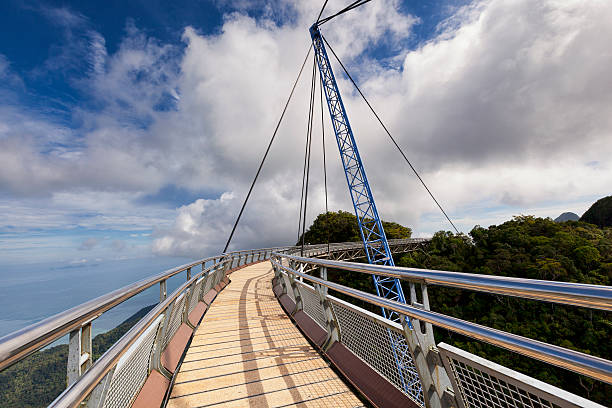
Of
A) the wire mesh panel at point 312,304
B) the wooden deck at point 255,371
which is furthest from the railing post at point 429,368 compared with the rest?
the wire mesh panel at point 312,304

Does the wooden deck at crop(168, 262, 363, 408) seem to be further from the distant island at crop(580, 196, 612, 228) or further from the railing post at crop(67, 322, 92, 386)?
the distant island at crop(580, 196, 612, 228)

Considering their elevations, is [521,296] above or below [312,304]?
above

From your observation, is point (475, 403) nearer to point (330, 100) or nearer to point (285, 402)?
point (285, 402)

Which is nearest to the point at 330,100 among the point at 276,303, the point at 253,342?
the point at 276,303

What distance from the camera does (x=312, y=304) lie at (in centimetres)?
476

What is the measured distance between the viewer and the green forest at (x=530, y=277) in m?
25.8

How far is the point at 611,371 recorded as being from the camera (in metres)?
0.91

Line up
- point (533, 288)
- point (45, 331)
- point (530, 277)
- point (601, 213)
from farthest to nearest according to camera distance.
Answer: point (601, 213)
point (530, 277)
point (533, 288)
point (45, 331)

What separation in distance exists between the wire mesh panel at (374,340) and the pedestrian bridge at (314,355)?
0.04 feet

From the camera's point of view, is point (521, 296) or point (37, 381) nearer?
point (521, 296)

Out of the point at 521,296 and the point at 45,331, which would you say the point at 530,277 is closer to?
the point at 521,296

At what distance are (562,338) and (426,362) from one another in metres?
37.0

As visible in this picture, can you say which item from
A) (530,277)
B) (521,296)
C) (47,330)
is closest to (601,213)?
(530,277)

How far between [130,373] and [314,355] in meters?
2.36
